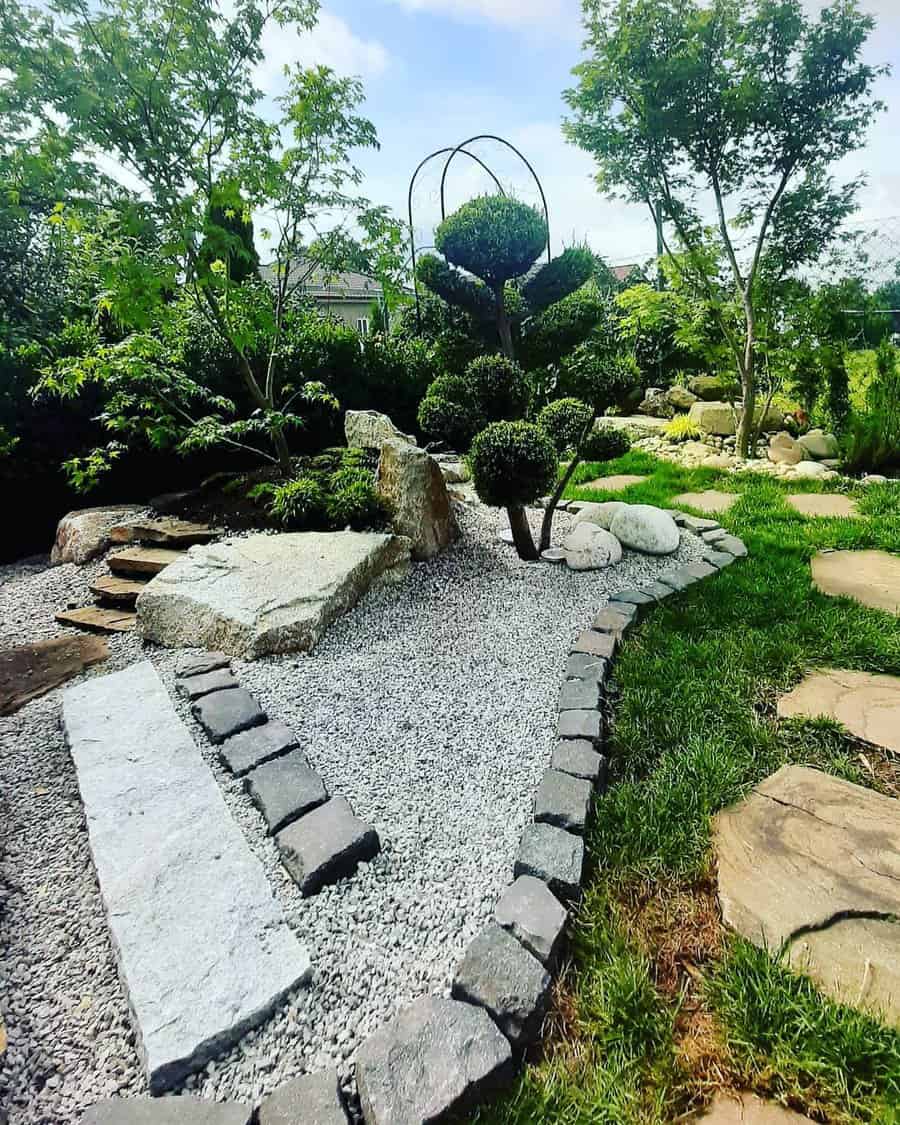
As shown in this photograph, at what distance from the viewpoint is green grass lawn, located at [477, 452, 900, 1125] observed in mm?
893

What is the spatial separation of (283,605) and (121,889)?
124 cm

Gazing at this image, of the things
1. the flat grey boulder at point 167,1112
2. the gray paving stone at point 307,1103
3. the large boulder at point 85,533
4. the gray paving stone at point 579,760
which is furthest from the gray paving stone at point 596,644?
the large boulder at point 85,533

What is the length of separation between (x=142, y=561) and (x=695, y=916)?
2.94 meters

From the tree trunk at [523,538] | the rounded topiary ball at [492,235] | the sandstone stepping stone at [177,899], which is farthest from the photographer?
the rounded topiary ball at [492,235]

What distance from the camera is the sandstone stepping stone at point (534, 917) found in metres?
1.07

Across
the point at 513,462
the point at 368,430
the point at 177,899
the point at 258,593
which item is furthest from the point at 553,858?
the point at 368,430

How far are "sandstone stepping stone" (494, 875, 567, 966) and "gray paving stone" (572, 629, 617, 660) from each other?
1094 millimetres

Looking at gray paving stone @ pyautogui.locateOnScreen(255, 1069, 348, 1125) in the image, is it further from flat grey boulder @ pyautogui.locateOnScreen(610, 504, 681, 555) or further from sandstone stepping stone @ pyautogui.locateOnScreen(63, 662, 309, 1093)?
flat grey boulder @ pyautogui.locateOnScreen(610, 504, 681, 555)

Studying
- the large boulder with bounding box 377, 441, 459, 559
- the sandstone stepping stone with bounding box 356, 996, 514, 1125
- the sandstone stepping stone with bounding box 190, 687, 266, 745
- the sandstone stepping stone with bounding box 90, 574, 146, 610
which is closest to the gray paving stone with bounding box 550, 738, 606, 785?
the sandstone stepping stone with bounding box 356, 996, 514, 1125

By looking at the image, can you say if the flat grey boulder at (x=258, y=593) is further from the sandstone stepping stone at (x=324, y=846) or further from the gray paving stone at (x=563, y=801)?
the gray paving stone at (x=563, y=801)

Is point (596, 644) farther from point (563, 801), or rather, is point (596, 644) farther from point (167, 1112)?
point (167, 1112)

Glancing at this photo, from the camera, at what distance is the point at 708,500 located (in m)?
4.31

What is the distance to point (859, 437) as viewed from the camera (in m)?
4.76

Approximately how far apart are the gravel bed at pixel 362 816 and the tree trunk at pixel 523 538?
0.39 metres
